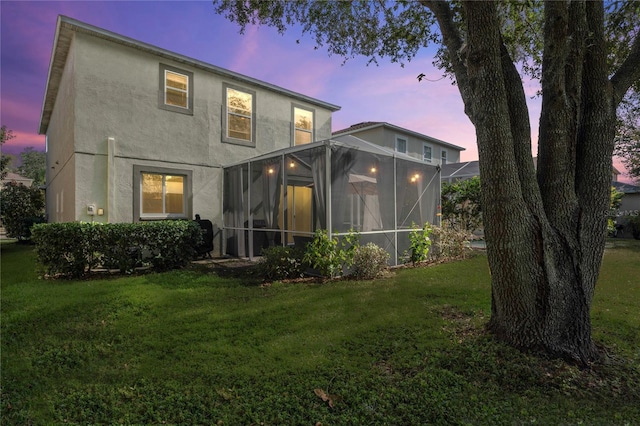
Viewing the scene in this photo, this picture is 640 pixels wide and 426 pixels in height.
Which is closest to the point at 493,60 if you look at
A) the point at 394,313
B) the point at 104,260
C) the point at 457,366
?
the point at 457,366

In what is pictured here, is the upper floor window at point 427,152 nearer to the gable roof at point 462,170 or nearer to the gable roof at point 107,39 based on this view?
the gable roof at point 462,170

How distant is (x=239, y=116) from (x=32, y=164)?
2260 inches

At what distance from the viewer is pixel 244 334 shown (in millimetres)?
3912

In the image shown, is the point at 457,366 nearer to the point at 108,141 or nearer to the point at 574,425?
the point at 574,425

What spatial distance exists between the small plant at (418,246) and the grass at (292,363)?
3.07 m

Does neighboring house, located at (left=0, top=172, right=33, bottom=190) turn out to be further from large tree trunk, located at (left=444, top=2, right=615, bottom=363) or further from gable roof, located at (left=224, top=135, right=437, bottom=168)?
large tree trunk, located at (left=444, top=2, right=615, bottom=363)

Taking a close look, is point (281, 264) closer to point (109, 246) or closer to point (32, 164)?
point (109, 246)

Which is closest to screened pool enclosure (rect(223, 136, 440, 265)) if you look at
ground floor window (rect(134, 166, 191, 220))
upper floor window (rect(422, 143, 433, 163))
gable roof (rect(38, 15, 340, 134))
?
ground floor window (rect(134, 166, 191, 220))

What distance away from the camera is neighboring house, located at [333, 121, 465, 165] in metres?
18.8

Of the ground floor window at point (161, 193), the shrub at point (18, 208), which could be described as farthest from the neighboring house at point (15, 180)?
the ground floor window at point (161, 193)

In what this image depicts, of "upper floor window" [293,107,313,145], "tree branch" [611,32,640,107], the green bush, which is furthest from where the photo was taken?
the green bush

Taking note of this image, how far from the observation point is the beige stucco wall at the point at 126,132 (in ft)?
26.3

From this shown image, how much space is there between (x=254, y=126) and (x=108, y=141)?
14.6 feet

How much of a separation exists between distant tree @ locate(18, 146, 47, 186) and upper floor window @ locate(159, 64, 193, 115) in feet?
168
